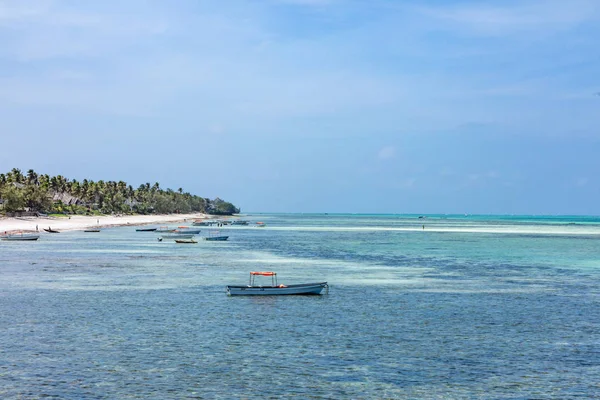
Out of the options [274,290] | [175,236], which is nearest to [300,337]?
[274,290]

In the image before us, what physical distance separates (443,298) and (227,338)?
21121 mm

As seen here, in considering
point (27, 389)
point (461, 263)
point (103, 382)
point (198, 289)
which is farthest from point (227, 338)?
point (461, 263)

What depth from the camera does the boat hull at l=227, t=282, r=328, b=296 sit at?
50.0m

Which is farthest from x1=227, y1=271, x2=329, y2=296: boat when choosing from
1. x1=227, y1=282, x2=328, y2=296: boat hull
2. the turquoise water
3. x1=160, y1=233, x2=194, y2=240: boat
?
x1=160, y1=233, x2=194, y2=240: boat

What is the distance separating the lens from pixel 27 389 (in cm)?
2452

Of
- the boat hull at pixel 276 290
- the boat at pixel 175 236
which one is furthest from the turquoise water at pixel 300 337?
the boat at pixel 175 236

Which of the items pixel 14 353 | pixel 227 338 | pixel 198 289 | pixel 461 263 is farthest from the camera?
pixel 461 263

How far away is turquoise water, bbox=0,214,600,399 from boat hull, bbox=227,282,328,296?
0.95 metres

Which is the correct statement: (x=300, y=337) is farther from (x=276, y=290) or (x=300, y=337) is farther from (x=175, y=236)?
(x=175, y=236)

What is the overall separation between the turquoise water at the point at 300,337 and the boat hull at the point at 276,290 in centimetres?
95

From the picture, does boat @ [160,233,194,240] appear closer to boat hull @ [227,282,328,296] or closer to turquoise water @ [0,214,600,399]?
turquoise water @ [0,214,600,399]

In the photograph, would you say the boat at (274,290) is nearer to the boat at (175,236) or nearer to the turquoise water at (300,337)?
the turquoise water at (300,337)

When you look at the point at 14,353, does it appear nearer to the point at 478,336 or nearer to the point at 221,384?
the point at 221,384

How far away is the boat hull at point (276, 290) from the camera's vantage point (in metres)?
50.0
